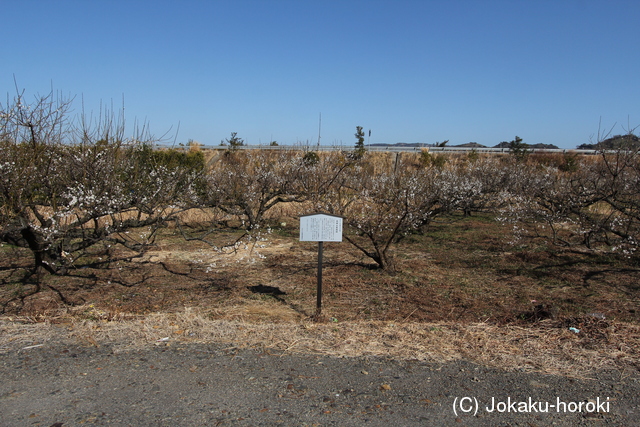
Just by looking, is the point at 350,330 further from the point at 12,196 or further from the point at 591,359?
the point at 12,196

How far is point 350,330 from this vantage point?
5414 millimetres

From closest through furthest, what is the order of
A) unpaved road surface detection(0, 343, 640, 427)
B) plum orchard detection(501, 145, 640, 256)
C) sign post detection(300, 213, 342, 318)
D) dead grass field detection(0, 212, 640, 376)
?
unpaved road surface detection(0, 343, 640, 427), dead grass field detection(0, 212, 640, 376), sign post detection(300, 213, 342, 318), plum orchard detection(501, 145, 640, 256)

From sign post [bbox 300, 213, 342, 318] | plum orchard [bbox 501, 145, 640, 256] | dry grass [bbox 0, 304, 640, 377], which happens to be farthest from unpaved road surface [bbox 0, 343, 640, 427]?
plum orchard [bbox 501, 145, 640, 256]

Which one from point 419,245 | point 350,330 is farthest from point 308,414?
point 419,245

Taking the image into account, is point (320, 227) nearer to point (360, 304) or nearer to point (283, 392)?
point (360, 304)

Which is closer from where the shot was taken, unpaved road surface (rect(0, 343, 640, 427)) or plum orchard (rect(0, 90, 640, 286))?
unpaved road surface (rect(0, 343, 640, 427))

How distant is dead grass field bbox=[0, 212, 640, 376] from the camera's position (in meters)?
4.86

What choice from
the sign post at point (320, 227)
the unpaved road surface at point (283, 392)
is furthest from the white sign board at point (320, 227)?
the unpaved road surface at point (283, 392)

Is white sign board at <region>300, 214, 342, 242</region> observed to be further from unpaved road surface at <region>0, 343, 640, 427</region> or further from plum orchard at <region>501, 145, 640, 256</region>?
plum orchard at <region>501, 145, 640, 256</region>

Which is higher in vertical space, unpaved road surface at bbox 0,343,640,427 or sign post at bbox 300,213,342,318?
sign post at bbox 300,213,342,318

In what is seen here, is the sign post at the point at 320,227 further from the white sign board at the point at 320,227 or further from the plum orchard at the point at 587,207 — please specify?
the plum orchard at the point at 587,207

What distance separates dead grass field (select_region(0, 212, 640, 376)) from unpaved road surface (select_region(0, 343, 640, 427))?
0.33 m

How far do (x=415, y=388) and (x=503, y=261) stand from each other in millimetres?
6536

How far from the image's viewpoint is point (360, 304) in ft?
22.3
